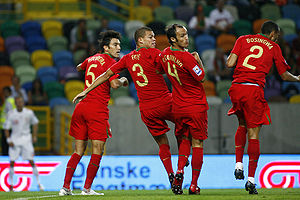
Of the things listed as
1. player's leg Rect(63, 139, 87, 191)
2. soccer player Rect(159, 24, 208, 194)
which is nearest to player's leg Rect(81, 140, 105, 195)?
player's leg Rect(63, 139, 87, 191)

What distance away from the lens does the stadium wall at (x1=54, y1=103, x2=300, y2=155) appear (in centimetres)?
1379

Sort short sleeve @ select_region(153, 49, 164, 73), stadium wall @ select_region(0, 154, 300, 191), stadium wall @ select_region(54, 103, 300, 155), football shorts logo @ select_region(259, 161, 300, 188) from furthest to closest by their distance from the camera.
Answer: stadium wall @ select_region(54, 103, 300, 155), stadium wall @ select_region(0, 154, 300, 191), football shorts logo @ select_region(259, 161, 300, 188), short sleeve @ select_region(153, 49, 164, 73)

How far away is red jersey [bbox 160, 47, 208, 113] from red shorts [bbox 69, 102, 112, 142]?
1025 mm

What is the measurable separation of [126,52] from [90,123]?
7774 mm

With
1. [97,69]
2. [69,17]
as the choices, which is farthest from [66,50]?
[97,69]

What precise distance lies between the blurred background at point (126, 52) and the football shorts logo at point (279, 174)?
176 centimetres

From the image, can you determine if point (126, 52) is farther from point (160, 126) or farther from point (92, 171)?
point (92, 171)

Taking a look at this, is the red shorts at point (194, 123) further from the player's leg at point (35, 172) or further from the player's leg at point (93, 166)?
the player's leg at point (35, 172)

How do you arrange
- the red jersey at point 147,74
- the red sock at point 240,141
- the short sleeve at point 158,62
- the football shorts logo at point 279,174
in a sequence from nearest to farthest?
the red sock at point 240,141, the short sleeve at point 158,62, the red jersey at point 147,74, the football shorts logo at point 279,174

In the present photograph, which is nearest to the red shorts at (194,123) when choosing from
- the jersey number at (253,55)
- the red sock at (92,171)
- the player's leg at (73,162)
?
the jersey number at (253,55)

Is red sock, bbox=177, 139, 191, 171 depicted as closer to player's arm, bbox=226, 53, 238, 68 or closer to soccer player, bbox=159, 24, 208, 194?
soccer player, bbox=159, 24, 208, 194

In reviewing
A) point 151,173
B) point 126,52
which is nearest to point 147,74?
point 151,173

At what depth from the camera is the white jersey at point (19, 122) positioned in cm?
1307

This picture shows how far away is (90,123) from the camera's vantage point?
319 inches
